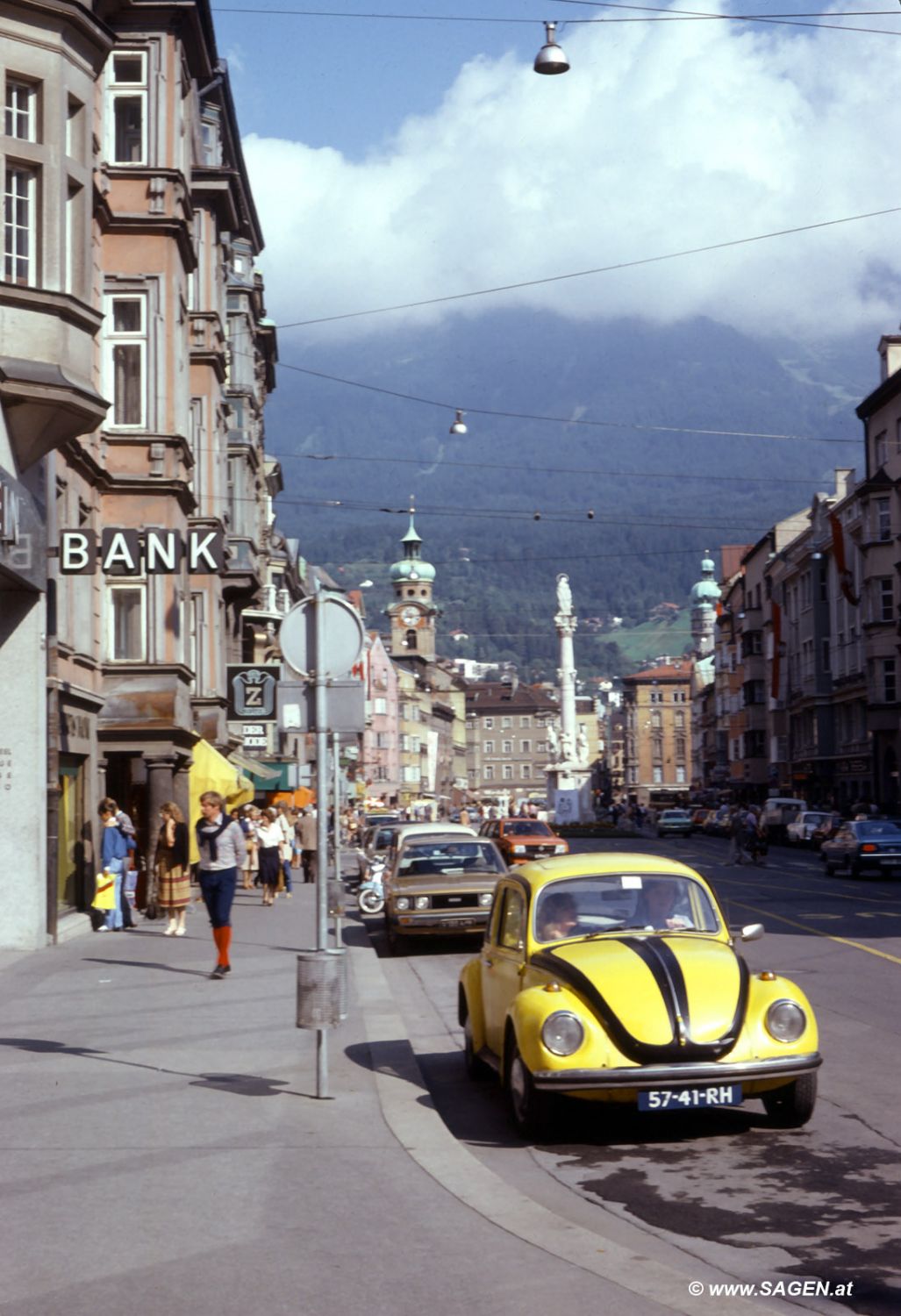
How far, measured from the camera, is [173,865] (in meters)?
26.7

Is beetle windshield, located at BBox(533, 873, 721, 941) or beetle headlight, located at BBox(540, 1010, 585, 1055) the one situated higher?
beetle windshield, located at BBox(533, 873, 721, 941)

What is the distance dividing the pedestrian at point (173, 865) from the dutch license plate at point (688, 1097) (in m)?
17.0

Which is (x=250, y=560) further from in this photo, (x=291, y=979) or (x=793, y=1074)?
(x=793, y=1074)

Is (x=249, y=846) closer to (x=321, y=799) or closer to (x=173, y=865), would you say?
(x=173, y=865)

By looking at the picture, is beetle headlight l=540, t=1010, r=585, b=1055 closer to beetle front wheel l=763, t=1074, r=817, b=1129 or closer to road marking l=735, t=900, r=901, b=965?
beetle front wheel l=763, t=1074, r=817, b=1129

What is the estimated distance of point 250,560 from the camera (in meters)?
51.6

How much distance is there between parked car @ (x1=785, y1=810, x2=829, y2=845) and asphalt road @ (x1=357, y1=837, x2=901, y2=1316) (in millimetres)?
55893

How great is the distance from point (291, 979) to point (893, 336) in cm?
6938

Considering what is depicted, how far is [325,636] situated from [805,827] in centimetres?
6265

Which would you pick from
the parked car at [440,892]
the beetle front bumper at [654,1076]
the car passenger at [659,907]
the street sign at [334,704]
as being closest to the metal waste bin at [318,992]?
the street sign at [334,704]

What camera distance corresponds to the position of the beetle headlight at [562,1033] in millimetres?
9914

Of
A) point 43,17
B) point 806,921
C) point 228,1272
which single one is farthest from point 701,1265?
point 806,921

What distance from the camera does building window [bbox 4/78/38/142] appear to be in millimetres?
21312

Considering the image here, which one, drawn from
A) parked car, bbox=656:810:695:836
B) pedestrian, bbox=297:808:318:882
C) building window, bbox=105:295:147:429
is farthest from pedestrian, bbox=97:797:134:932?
parked car, bbox=656:810:695:836
